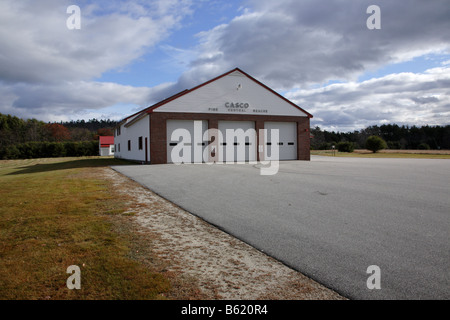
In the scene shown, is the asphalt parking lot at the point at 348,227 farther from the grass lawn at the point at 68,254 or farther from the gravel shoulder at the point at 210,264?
the grass lawn at the point at 68,254

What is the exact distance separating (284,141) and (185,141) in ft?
28.4

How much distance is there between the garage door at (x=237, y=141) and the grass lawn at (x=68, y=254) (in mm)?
16342

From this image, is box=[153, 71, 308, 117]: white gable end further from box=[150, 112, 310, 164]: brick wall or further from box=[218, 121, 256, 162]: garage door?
box=[218, 121, 256, 162]: garage door

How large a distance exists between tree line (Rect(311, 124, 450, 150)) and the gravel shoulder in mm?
66225

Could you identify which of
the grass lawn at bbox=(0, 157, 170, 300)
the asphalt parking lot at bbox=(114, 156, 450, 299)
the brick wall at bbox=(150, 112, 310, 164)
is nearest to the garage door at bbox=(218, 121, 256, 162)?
the brick wall at bbox=(150, 112, 310, 164)

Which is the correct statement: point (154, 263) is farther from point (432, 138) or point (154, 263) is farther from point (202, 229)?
point (432, 138)

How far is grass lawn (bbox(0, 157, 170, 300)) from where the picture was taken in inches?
128

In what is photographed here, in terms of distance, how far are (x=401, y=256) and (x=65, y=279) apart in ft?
13.6

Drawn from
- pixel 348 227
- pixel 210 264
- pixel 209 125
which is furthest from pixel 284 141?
pixel 210 264

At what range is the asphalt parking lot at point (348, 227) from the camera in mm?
3471

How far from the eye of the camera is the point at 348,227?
543cm

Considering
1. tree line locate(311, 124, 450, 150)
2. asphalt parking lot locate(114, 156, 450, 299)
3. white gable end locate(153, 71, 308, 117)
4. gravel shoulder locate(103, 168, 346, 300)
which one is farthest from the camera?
tree line locate(311, 124, 450, 150)

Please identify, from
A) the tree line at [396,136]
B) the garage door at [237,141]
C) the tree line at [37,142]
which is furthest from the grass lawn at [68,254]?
the tree line at [396,136]
